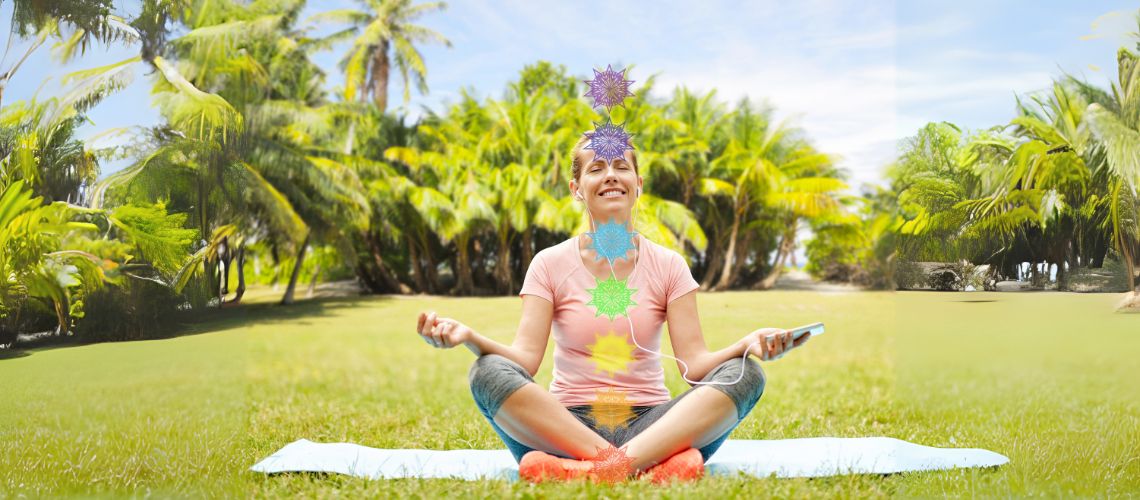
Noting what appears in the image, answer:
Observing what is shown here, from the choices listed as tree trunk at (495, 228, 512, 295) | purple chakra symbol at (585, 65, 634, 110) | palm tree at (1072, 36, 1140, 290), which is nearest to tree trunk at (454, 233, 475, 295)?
tree trunk at (495, 228, 512, 295)

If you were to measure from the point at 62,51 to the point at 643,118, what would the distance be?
39.7 feet

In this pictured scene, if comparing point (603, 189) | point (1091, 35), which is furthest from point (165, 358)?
point (1091, 35)

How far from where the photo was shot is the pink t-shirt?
252cm

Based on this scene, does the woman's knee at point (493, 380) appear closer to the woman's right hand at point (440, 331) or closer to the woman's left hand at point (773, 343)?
the woman's right hand at point (440, 331)

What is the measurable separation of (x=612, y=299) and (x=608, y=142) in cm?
46

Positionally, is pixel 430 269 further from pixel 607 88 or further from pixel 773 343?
pixel 773 343

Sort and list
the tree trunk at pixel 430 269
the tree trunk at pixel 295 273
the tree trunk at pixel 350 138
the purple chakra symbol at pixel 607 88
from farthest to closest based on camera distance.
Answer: the tree trunk at pixel 350 138, the tree trunk at pixel 430 269, the tree trunk at pixel 295 273, the purple chakra symbol at pixel 607 88

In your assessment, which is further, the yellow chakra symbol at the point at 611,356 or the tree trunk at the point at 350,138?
the tree trunk at the point at 350,138

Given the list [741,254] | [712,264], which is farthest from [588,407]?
[741,254]

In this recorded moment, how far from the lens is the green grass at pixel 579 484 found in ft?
8.61

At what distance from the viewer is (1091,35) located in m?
3.28

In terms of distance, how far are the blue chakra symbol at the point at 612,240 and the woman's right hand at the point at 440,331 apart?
1.66ft

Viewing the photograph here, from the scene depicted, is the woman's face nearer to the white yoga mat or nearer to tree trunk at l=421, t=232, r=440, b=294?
the white yoga mat

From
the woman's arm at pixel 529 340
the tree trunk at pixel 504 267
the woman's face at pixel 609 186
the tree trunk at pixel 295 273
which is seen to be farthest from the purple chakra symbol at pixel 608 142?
the tree trunk at pixel 295 273
